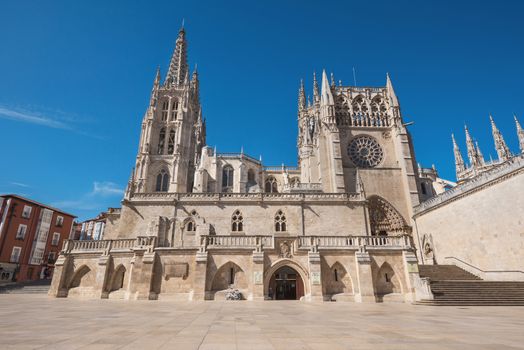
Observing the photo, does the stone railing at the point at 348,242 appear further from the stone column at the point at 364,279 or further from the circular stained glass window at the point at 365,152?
the circular stained glass window at the point at 365,152

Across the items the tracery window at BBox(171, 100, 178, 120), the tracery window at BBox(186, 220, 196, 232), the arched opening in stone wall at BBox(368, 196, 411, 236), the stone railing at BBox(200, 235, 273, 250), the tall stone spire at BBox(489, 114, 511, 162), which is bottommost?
the stone railing at BBox(200, 235, 273, 250)

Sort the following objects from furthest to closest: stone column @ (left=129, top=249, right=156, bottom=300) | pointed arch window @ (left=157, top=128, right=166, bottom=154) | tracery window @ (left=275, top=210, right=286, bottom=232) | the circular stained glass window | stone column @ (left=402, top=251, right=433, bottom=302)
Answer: pointed arch window @ (left=157, top=128, right=166, bottom=154), the circular stained glass window, tracery window @ (left=275, top=210, right=286, bottom=232), stone column @ (left=129, top=249, right=156, bottom=300), stone column @ (left=402, top=251, right=433, bottom=302)

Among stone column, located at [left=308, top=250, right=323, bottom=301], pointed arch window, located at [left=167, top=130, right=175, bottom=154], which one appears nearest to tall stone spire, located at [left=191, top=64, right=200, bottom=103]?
pointed arch window, located at [left=167, top=130, right=175, bottom=154]

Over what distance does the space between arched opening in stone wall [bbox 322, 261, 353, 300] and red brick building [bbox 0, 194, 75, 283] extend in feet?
125

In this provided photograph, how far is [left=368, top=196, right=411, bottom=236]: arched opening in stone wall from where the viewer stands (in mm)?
31594

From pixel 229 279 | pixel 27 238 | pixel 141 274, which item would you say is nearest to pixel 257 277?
pixel 229 279

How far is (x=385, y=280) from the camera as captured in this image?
17.2 m

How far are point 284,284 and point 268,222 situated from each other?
7738mm

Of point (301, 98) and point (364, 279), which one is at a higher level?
point (301, 98)

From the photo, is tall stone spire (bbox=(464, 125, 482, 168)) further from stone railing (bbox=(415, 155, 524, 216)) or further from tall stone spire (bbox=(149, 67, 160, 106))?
tall stone spire (bbox=(149, 67, 160, 106))

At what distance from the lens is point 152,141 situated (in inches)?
1893

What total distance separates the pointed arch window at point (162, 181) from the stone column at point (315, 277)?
111 feet

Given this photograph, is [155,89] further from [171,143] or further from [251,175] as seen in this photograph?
[251,175]

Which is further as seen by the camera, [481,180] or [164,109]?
[164,109]
